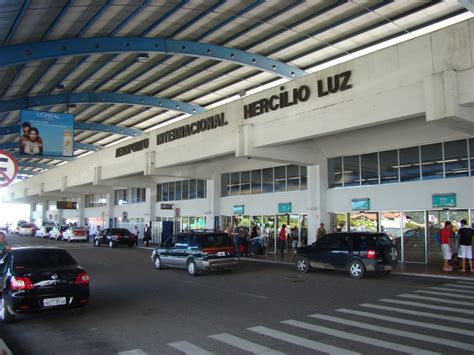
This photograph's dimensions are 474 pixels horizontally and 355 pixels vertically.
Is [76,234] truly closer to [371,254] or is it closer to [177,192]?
[177,192]

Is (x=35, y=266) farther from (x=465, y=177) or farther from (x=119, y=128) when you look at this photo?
(x=119, y=128)

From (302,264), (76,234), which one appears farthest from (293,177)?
(76,234)

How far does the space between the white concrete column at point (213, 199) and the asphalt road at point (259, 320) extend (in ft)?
56.0

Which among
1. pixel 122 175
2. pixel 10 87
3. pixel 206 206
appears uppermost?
pixel 10 87

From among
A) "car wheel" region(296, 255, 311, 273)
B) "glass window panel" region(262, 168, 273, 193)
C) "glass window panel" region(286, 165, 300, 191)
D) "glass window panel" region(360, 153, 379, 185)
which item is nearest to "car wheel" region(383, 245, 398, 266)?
"car wheel" region(296, 255, 311, 273)

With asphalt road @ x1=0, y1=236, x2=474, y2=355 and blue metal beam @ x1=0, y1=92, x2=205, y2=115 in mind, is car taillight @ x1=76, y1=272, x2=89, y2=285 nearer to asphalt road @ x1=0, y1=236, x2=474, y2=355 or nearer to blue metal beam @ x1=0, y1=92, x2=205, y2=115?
asphalt road @ x1=0, y1=236, x2=474, y2=355

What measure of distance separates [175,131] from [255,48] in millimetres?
7728

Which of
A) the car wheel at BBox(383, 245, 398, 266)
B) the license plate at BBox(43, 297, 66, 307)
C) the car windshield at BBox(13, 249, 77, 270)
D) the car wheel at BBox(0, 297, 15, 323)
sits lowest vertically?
the car wheel at BBox(0, 297, 15, 323)

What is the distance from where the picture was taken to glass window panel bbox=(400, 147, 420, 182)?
19.5 m

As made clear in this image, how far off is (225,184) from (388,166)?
44.2ft

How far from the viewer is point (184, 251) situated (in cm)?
1667

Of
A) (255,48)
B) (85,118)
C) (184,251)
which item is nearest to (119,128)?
(85,118)

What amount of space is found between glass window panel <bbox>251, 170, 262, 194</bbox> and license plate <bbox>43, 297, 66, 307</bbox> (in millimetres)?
20155

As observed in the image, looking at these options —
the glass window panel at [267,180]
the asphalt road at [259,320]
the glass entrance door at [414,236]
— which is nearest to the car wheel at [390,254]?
the asphalt road at [259,320]
